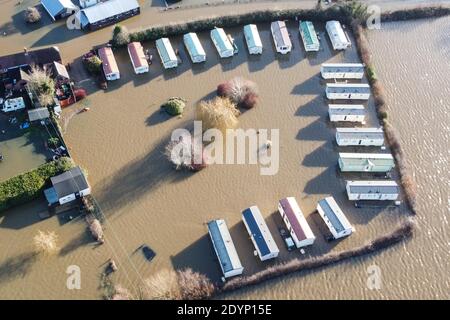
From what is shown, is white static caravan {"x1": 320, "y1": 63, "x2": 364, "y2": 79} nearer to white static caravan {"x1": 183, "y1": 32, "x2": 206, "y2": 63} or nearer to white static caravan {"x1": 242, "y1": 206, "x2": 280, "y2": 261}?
white static caravan {"x1": 183, "y1": 32, "x2": 206, "y2": 63}

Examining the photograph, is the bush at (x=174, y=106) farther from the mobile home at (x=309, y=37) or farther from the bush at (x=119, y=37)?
the mobile home at (x=309, y=37)

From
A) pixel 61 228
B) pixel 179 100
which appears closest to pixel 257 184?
pixel 179 100

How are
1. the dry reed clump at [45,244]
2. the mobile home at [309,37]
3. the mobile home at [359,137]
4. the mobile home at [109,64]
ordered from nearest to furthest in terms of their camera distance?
1. the dry reed clump at [45,244]
2. the mobile home at [359,137]
3. the mobile home at [109,64]
4. the mobile home at [309,37]

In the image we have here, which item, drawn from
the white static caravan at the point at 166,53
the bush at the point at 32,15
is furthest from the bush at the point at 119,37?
the bush at the point at 32,15

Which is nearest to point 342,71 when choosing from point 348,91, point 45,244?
point 348,91

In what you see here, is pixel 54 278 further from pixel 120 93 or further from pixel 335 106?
pixel 335 106
